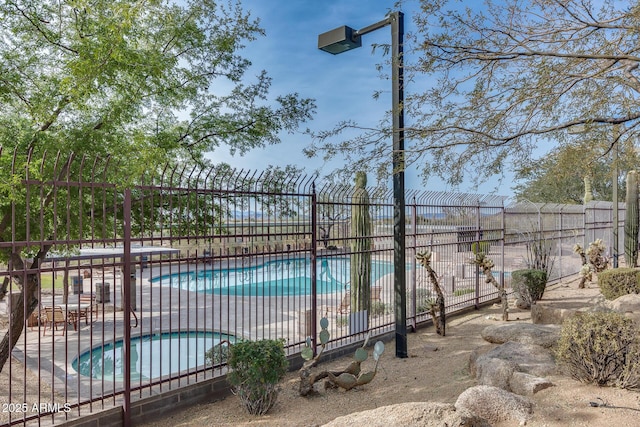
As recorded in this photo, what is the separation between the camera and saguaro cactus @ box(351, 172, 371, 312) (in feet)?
30.0

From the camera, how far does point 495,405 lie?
12.7ft

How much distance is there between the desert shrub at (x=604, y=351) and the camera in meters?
4.35

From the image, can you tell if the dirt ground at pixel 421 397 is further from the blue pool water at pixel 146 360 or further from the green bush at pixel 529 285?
the blue pool water at pixel 146 360

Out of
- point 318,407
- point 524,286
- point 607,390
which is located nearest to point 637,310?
point 524,286

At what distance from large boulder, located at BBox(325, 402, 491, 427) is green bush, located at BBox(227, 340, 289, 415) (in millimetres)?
1672

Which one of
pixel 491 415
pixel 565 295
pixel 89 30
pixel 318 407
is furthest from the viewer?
pixel 565 295

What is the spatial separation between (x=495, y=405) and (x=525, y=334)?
3219 millimetres

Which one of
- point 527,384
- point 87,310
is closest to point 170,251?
point 527,384

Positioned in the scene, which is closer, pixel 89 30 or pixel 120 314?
pixel 89 30

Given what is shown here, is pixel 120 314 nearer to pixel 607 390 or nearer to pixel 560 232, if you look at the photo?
pixel 607 390

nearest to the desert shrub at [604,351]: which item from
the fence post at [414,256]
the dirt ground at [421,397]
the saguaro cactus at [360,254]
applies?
the dirt ground at [421,397]

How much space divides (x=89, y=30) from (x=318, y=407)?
7642 millimetres

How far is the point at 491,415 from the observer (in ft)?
12.6

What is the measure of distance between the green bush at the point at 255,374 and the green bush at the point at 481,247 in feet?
24.9
